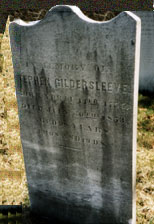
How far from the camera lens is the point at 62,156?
269cm

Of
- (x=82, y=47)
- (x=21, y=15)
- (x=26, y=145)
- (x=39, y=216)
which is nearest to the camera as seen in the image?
(x=82, y=47)

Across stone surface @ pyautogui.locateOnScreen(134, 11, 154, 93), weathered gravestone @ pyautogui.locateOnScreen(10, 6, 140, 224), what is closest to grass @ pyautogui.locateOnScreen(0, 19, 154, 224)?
stone surface @ pyautogui.locateOnScreen(134, 11, 154, 93)

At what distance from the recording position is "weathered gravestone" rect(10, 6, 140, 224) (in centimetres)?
209

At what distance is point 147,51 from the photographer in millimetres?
5527

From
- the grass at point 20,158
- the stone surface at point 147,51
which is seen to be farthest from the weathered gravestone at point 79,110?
the stone surface at point 147,51

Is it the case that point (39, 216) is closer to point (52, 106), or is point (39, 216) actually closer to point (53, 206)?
point (53, 206)

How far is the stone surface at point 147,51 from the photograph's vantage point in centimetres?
529

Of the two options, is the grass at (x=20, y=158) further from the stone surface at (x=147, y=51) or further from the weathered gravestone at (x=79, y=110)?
the weathered gravestone at (x=79, y=110)

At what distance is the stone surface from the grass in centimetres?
30

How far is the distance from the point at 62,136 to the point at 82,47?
35.9 inches

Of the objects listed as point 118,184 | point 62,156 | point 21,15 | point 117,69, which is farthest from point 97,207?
point 21,15

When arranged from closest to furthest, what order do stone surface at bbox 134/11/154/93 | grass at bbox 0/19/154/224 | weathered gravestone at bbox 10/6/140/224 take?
weathered gravestone at bbox 10/6/140/224, grass at bbox 0/19/154/224, stone surface at bbox 134/11/154/93

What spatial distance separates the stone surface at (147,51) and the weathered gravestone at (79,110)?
3.59m

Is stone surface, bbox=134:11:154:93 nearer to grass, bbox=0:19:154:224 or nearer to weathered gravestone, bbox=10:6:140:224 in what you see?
grass, bbox=0:19:154:224
